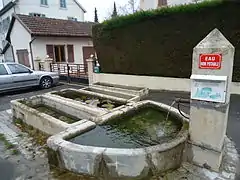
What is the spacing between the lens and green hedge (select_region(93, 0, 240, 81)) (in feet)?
22.4

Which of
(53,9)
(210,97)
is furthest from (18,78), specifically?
(53,9)

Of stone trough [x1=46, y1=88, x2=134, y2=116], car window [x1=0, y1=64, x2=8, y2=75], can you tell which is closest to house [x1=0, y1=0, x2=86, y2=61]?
car window [x1=0, y1=64, x2=8, y2=75]

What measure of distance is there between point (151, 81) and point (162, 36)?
2138mm

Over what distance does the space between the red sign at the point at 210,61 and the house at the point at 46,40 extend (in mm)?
13032

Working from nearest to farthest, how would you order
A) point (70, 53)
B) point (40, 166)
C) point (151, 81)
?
point (40, 166) < point (151, 81) < point (70, 53)

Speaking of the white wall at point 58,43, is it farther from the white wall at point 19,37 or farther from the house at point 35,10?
the house at point 35,10

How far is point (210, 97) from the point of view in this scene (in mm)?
2801

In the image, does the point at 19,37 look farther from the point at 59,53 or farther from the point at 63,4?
the point at 63,4

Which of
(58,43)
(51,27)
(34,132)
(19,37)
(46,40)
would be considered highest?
(51,27)

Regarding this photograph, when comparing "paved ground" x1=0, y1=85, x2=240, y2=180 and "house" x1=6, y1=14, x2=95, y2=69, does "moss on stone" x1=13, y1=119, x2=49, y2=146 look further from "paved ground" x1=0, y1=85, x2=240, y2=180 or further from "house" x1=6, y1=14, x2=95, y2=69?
"house" x1=6, y1=14, x2=95, y2=69

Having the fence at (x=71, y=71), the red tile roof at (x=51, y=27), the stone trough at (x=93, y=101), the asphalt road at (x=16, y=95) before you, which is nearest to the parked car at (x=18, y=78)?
the asphalt road at (x=16, y=95)

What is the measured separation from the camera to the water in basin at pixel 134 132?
349cm

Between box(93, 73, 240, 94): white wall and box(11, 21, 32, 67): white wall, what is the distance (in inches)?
292

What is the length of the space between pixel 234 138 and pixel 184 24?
5.20 metres
